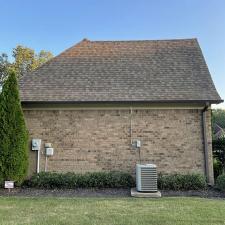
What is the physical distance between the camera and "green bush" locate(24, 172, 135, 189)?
317 inches

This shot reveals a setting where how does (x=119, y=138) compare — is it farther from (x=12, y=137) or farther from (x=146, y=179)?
(x=12, y=137)

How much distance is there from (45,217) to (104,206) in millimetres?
1382

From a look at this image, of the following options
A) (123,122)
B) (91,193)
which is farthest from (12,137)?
(123,122)

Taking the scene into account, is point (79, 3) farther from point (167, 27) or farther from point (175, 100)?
point (175, 100)

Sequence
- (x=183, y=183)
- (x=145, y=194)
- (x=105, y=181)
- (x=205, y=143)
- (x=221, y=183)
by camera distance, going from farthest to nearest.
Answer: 1. (x=205, y=143)
2. (x=105, y=181)
3. (x=183, y=183)
4. (x=221, y=183)
5. (x=145, y=194)

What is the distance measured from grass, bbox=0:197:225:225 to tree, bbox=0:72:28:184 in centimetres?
127

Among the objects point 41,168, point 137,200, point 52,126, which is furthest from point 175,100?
point 41,168

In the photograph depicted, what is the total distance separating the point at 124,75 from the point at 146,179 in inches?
167

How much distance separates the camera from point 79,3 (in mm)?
11391

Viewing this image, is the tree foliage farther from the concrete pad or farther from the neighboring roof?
the concrete pad

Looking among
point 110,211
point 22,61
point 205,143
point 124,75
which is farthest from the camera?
point 22,61

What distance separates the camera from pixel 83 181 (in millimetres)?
8117

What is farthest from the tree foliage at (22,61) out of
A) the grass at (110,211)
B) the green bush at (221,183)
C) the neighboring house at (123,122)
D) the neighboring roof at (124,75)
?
the green bush at (221,183)

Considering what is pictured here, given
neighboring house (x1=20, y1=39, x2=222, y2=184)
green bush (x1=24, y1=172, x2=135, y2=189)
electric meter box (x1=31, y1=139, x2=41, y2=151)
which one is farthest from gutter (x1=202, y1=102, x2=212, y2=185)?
electric meter box (x1=31, y1=139, x2=41, y2=151)
